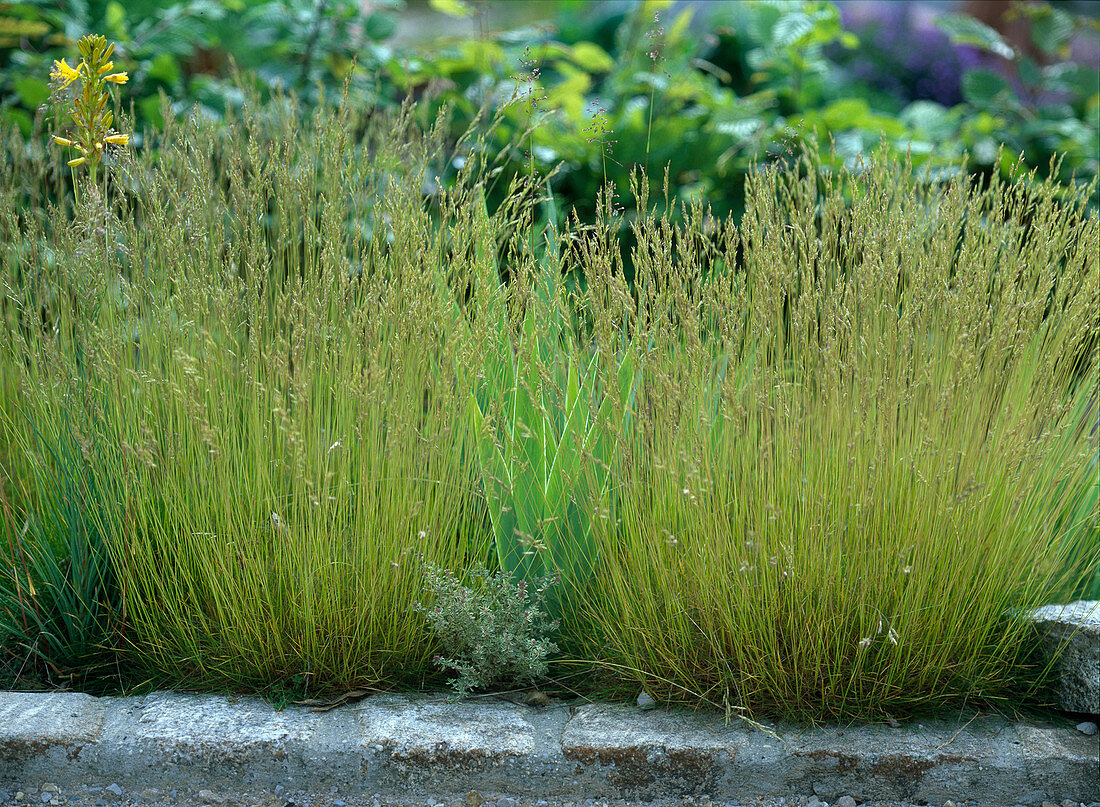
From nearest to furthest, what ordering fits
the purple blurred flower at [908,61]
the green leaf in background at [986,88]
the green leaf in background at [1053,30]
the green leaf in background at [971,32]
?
the green leaf in background at [971,32] < the green leaf in background at [986,88] < the green leaf in background at [1053,30] < the purple blurred flower at [908,61]

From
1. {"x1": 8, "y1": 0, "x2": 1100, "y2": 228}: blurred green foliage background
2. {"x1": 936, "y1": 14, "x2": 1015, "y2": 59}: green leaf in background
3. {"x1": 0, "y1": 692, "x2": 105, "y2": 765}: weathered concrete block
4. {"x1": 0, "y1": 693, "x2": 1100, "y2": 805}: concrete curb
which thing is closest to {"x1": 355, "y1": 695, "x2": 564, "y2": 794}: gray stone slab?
{"x1": 0, "y1": 693, "x2": 1100, "y2": 805}: concrete curb

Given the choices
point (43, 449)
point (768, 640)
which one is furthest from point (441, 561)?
point (43, 449)

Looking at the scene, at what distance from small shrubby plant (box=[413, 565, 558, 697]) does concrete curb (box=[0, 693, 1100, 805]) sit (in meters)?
0.15

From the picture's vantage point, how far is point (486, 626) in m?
1.83

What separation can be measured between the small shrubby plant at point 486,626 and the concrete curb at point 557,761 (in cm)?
15

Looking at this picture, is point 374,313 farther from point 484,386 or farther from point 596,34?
point 596,34

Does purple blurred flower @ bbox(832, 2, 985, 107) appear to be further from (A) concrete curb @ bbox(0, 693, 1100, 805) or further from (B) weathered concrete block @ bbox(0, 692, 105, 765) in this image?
(B) weathered concrete block @ bbox(0, 692, 105, 765)

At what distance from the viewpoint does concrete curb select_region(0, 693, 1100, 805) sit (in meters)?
1.74

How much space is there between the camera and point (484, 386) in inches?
82.2

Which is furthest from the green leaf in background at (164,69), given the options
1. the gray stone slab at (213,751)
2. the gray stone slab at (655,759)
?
the gray stone slab at (655,759)

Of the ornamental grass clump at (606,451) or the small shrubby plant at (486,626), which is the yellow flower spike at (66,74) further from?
the small shrubby plant at (486,626)

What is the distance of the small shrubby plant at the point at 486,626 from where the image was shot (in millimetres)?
1838

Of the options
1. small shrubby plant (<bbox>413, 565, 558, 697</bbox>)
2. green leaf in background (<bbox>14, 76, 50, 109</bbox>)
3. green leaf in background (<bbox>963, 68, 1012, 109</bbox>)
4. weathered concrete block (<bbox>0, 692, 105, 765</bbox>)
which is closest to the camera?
weathered concrete block (<bbox>0, 692, 105, 765</bbox>)

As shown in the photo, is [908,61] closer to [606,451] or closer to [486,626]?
[606,451]
